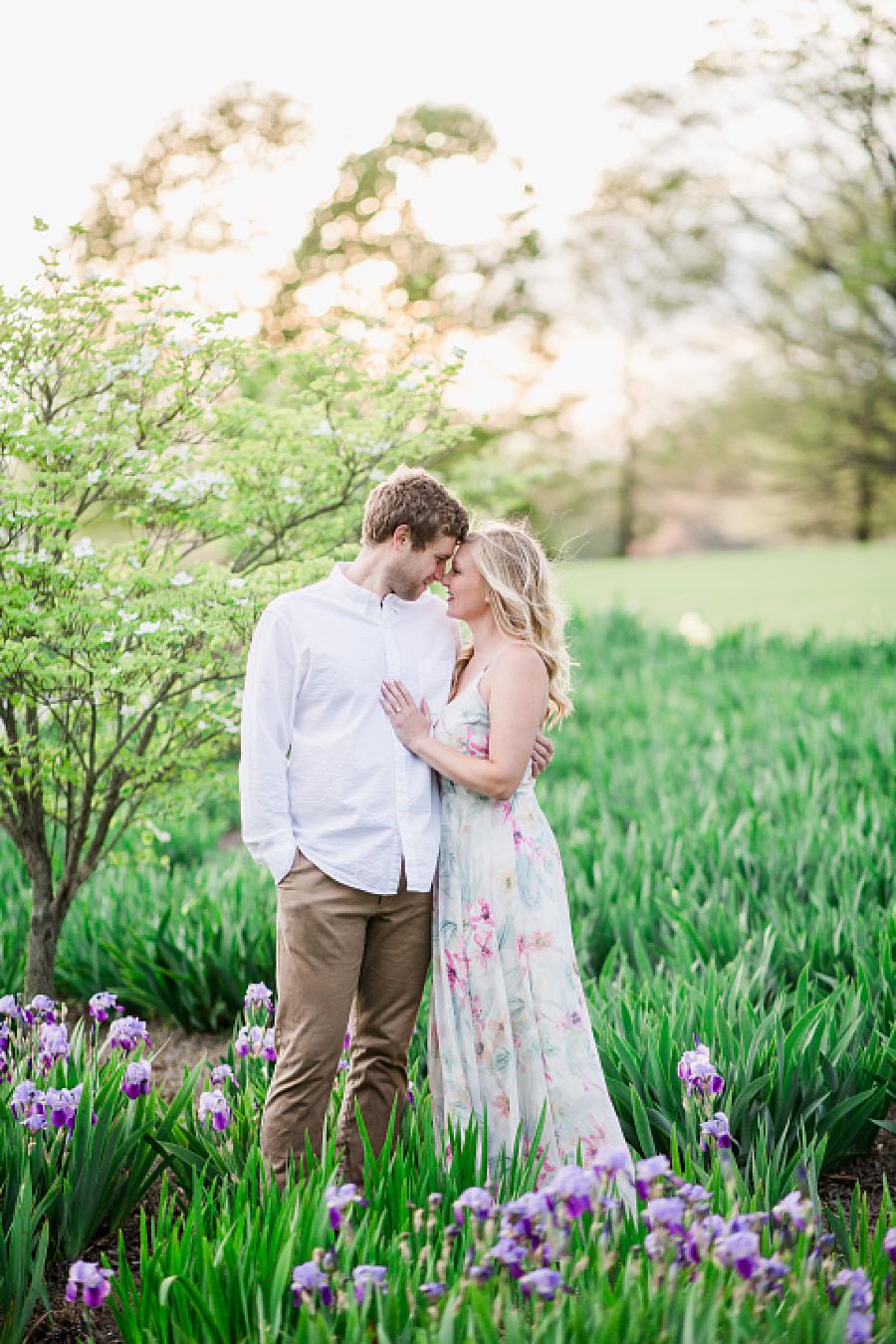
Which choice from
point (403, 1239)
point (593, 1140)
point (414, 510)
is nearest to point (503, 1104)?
point (593, 1140)

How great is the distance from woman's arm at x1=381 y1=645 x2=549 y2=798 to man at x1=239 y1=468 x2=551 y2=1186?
5cm

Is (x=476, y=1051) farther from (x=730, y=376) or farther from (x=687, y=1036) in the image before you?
(x=730, y=376)

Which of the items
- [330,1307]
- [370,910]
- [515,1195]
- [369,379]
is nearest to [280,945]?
[370,910]

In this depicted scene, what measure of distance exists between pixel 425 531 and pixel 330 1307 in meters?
1.56

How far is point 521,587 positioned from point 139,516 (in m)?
1.40

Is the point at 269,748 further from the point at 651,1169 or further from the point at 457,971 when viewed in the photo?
the point at 651,1169

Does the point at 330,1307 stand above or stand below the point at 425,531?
below

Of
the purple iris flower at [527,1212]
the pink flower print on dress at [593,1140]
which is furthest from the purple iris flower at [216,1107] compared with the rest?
the purple iris flower at [527,1212]

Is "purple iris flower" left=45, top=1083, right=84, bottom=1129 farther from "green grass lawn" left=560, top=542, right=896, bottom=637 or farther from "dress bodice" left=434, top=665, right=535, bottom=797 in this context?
"green grass lawn" left=560, top=542, right=896, bottom=637

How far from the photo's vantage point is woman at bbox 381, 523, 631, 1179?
2.81m

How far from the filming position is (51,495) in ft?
11.5

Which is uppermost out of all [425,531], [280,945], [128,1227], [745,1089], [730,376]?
[730,376]

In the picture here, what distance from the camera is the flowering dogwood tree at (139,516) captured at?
3.44 meters

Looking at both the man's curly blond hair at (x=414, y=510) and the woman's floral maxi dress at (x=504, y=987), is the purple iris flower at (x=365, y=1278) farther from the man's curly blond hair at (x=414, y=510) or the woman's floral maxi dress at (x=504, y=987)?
the man's curly blond hair at (x=414, y=510)
